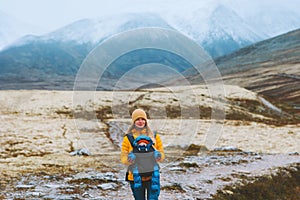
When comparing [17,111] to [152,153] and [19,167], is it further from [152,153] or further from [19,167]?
[152,153]

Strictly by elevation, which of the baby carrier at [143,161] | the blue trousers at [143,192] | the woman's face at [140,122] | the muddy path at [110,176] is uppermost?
the woman's face at [140,122]

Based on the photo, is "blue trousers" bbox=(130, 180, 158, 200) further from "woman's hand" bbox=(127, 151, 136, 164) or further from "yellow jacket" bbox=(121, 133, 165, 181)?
"woman's hand" bbox=(127, 151, 136, 164)

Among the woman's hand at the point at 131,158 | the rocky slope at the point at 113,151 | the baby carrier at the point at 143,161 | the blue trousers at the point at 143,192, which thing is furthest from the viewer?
the rocky slope at the point at 113,151

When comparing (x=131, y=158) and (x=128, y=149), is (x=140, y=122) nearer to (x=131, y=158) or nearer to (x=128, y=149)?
(x=128, y=149)

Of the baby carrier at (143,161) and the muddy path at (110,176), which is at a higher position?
the baby carrier at (143,161)

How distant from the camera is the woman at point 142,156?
9.38m

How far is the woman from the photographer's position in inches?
369

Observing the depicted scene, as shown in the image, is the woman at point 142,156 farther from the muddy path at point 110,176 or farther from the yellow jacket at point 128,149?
the muddy path at point 110,176

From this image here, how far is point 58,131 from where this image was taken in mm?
43906

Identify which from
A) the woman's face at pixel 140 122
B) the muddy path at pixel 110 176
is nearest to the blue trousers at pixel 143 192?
the woman's face at pixel 140 122

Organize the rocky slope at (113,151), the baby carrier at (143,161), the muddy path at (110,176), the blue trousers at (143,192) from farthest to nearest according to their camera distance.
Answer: the rocky slope at (113,151)
the muddy path at (110,176)
the blue trousers at (143,192)
the baby carrier at (143,161)

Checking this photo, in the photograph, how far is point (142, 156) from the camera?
9.39 meters

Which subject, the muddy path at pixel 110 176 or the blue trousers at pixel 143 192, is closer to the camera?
the blue trousers at pixel 143 192

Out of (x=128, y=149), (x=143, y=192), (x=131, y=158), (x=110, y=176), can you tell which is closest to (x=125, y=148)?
(x=128, y=149)
